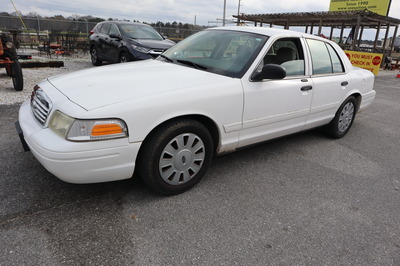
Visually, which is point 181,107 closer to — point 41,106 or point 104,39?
point 41,106

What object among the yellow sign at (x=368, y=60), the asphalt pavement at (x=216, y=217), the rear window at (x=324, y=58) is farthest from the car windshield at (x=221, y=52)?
the yellow sign at (x=368, y=60)

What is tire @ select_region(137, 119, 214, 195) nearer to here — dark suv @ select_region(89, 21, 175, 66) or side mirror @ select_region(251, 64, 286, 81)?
side mirror @ select_region(251, 64, 286, 81)

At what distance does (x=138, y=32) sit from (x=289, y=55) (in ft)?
21.9

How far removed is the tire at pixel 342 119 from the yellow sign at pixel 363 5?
2316cm

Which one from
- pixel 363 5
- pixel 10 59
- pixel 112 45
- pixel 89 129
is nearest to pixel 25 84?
pixel 10 59

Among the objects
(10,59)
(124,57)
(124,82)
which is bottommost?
(124,57)

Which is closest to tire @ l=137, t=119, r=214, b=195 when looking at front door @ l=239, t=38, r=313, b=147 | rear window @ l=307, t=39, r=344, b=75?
front door @ l=239, t=38, r=313, b=147

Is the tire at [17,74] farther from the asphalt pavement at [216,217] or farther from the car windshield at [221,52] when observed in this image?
the car windshield at [221,52]

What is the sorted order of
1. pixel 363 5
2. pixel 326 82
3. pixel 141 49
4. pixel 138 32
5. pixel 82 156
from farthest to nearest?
pixel 363 5
pixel 138 32
pixel 141 49
pixel 326 82
pixel 82 156

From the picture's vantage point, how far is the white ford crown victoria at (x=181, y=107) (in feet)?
7.32

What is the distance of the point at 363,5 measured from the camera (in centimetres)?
2464

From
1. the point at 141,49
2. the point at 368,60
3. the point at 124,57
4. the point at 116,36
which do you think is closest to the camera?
the point at 141,49

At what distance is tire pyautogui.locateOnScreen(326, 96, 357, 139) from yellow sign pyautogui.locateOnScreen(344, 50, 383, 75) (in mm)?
9786

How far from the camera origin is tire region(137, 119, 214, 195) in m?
2.49
